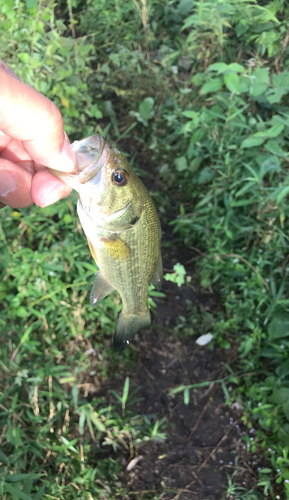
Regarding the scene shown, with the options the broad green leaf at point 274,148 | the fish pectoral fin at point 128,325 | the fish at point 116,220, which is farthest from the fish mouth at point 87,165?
the broad green leaf at point 274,148

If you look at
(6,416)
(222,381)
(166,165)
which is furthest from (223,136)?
(6,416)

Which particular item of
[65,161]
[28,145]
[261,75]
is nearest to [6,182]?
[28,145]

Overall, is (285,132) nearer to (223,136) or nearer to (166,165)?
(223,136)

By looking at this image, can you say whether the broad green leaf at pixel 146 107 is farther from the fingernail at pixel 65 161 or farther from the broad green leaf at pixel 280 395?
the broad green leaf at pixel 280 395

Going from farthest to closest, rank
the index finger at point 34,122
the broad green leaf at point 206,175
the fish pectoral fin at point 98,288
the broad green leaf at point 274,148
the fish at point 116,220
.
A: the broad green leaf at point 206,175 < the broad green leaf at point 274,148 < the fish pectoral fin at point 98,288 < the fish at point 116,220 < the index finger at point 34,122

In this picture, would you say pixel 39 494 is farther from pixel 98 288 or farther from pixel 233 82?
pixel 233 82

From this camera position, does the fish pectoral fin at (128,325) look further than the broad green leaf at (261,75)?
No

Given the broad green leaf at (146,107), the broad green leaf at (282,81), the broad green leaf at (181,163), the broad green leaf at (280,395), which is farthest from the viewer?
the broad green leaf at (146,107)

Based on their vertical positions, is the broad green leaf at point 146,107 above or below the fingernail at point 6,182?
below

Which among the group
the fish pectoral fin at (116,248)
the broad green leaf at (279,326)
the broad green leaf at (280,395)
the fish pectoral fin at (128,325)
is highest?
the fish pectoral fin at (116,248)
